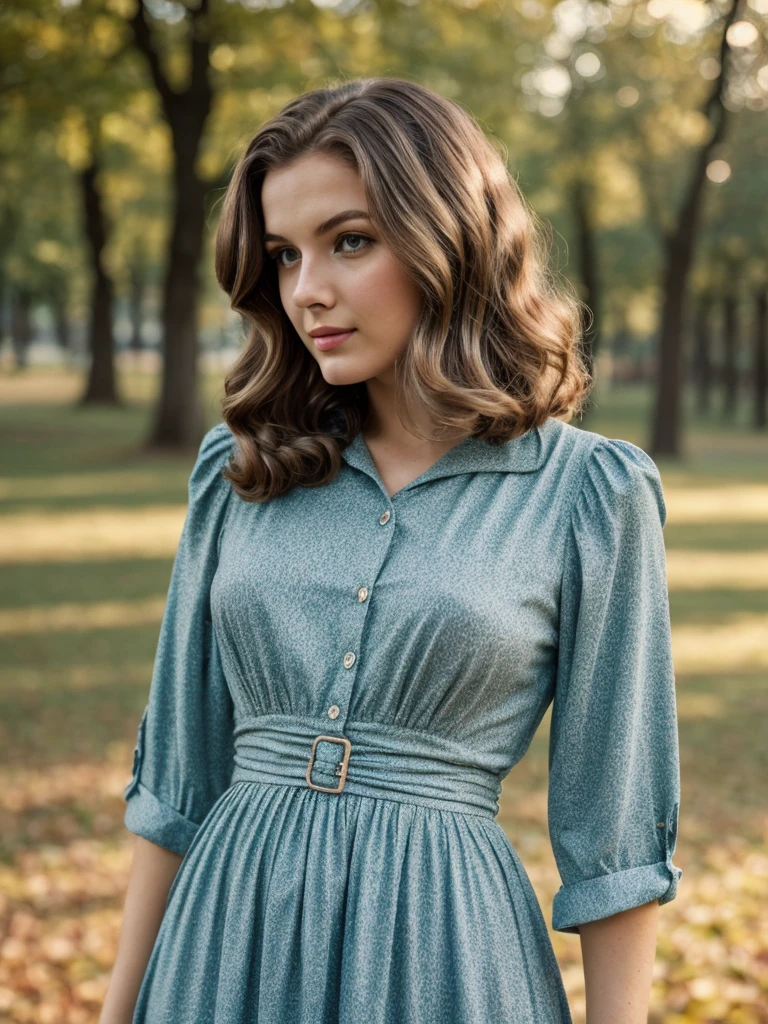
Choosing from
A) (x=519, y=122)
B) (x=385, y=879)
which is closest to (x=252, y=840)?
(x=385, y=879)

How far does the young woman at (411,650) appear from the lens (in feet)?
6.22

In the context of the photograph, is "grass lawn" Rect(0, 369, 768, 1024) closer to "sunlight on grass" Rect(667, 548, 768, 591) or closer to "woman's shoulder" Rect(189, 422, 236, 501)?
"sunlight on grass" Rect(667, 548, 768, 591)

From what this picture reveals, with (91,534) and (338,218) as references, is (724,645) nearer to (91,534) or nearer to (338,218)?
(91,534)

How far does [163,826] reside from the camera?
217cm

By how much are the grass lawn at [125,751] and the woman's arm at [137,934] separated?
0.91 m

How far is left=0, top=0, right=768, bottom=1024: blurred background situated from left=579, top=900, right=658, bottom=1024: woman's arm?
1.24 metres

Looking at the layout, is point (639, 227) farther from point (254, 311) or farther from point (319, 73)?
point (254, 311)

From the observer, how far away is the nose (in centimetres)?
203

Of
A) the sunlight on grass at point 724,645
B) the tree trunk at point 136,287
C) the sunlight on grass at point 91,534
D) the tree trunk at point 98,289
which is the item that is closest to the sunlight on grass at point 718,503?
the sunlight on grass at point 724,645

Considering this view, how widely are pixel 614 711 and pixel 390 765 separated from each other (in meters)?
0.35

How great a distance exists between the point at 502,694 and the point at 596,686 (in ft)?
0.48

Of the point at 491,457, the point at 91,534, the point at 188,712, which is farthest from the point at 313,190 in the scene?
the point at 91,534

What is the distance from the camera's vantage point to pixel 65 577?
11828 mm

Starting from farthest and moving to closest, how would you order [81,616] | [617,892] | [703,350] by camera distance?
[703,350]
[81,616]
[617,892]
